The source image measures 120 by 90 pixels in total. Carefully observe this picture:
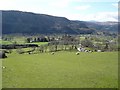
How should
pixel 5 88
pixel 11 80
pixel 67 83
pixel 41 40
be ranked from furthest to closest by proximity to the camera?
1. pixel 41 40
2. pixel 11 80
3. pixel 67 83
4. pixel 5 88

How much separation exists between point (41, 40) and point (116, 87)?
490 feet

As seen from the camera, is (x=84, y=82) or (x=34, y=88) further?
(x=84, y=82)

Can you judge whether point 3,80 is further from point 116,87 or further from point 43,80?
point 116,87

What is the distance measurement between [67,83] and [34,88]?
3.89 metres

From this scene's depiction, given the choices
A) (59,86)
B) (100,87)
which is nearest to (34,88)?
(59,86)

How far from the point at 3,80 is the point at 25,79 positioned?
2414 millimetres

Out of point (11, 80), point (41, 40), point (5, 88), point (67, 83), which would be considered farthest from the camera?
point (41, 40)

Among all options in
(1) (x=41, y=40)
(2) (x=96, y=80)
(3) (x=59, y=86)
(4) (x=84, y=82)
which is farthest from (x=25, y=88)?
(1) (x=41, y=40)

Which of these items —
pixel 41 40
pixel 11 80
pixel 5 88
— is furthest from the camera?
pixel 41 40

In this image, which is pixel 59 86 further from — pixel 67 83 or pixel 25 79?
pixel 25 79

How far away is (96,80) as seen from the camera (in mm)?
27469

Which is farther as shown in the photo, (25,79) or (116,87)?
(25,79)

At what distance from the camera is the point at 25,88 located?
23422 millimetres

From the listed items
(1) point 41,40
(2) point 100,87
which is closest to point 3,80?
(2) point 100,87
